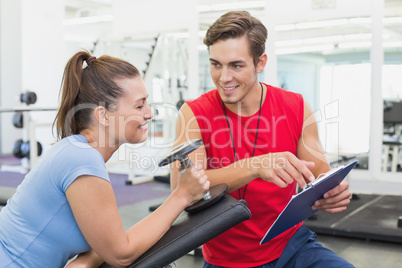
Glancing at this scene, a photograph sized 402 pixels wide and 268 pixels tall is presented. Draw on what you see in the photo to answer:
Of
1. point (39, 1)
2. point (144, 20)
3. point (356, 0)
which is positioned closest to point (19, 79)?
point (39, 1)

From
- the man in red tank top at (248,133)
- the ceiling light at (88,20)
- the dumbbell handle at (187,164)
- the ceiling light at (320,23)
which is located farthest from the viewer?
the ceiling light at (88,20)

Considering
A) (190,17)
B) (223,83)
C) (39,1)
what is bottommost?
(223,83)

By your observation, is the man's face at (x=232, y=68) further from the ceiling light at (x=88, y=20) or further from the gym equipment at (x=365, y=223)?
the ceiling light at (x=88, y=20)

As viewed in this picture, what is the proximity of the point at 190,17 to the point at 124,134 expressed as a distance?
469cm

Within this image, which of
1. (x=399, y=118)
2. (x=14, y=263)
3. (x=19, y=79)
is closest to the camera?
(x=14, y=263)

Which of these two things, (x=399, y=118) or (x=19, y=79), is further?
(x=19, y=79)

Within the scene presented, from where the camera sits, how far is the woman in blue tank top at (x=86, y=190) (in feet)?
3.27

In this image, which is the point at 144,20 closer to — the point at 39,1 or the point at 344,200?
the point at 39,1

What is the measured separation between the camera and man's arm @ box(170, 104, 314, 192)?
120 centimetres

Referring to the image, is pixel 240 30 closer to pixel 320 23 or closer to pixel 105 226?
pixel 105 226

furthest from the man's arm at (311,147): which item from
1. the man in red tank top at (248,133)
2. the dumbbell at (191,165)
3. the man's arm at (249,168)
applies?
the dumbbell at (191,165)

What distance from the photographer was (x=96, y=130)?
3.80ft

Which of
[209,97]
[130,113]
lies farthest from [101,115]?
[209,97]

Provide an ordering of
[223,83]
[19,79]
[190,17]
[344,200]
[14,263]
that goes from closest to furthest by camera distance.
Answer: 1. [14,263]
2. [344,200]
3. [223,83]
4. [190,17]
5. [19,79]
